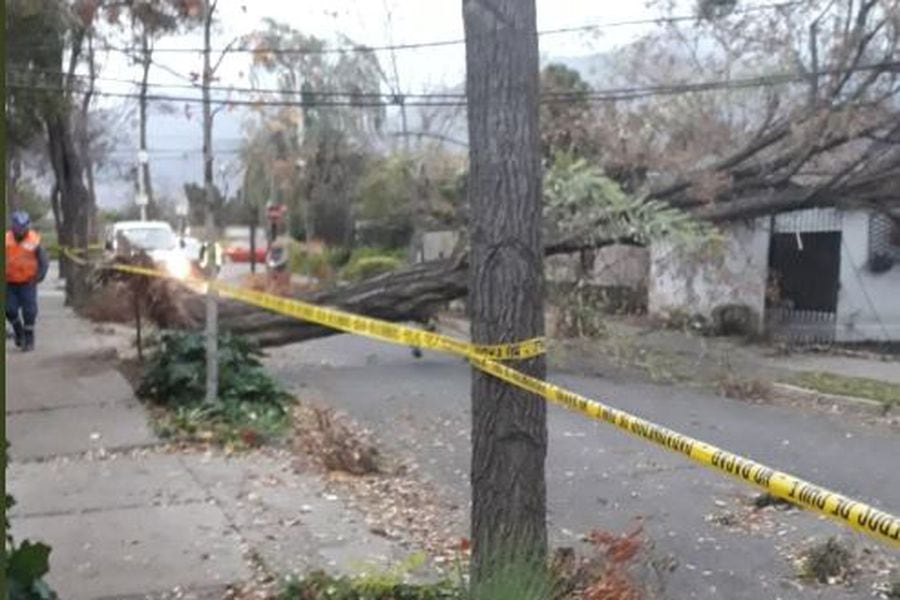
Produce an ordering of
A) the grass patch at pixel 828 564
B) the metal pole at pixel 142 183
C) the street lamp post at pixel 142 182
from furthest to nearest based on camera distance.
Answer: the street lamp post at pixel 142 182
the metal pole at pixel 142 183
the grass patch at pixel 828 564

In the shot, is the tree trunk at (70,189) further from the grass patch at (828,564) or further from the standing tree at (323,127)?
the grass patch at (828,564)

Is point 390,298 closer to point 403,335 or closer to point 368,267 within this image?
point 403,335

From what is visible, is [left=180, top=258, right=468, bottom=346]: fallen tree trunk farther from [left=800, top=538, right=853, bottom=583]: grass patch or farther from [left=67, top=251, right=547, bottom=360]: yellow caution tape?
[left=800, top=538, right=853, bottom=583]: grass patch

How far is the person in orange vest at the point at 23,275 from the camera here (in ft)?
41.7

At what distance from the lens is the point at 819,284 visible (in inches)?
824

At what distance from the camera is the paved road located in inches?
233

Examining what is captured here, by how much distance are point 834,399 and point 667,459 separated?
→ 4987 mm

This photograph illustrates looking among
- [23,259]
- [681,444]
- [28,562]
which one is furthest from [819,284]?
[28,562]

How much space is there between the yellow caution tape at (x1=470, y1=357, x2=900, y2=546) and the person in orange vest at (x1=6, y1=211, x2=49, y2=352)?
32.7 feet

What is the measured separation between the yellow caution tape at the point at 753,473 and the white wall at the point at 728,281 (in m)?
13.5

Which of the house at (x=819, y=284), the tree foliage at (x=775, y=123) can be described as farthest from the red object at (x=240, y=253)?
the tree foliage at (x=775, y=123)

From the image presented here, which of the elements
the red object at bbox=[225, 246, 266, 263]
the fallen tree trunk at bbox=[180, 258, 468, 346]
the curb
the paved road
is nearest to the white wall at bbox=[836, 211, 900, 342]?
the curb

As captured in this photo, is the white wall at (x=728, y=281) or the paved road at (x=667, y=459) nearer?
Result: the paved road at (x=667, y=459)

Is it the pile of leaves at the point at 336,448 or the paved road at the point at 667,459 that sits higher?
the pile of leaves at the point at 336,448
